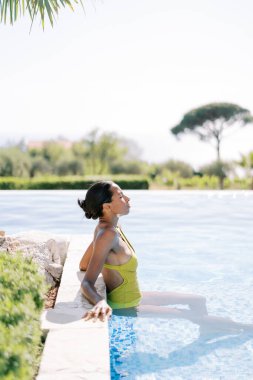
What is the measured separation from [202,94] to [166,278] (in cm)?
2826

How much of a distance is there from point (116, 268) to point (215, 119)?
102 ft

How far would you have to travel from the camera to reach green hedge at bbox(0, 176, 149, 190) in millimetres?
21828

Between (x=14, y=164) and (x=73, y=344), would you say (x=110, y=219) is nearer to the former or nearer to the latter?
(x=73, y=344)

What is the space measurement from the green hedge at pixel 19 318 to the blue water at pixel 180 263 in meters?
0.96

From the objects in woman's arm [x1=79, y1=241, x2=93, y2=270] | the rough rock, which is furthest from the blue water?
the rough rock

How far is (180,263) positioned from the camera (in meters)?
8.88

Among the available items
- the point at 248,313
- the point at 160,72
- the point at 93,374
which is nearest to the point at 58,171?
the point at 160,72

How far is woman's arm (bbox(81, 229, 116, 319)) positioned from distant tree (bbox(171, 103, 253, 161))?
100ft

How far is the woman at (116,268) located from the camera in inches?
161

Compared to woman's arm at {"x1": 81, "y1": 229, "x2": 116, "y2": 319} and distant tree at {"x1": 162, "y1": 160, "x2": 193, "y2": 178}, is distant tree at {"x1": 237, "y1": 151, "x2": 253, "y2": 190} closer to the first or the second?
distant tree at {"x1": 162, "y1": 160, "x2": 193, "y2": 178}

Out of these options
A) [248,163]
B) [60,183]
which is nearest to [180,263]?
[60,183]

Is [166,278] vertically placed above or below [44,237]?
below

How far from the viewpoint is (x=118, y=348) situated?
166 inches

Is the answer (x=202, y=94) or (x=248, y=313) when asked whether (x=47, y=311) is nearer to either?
(x=248, y=313)
